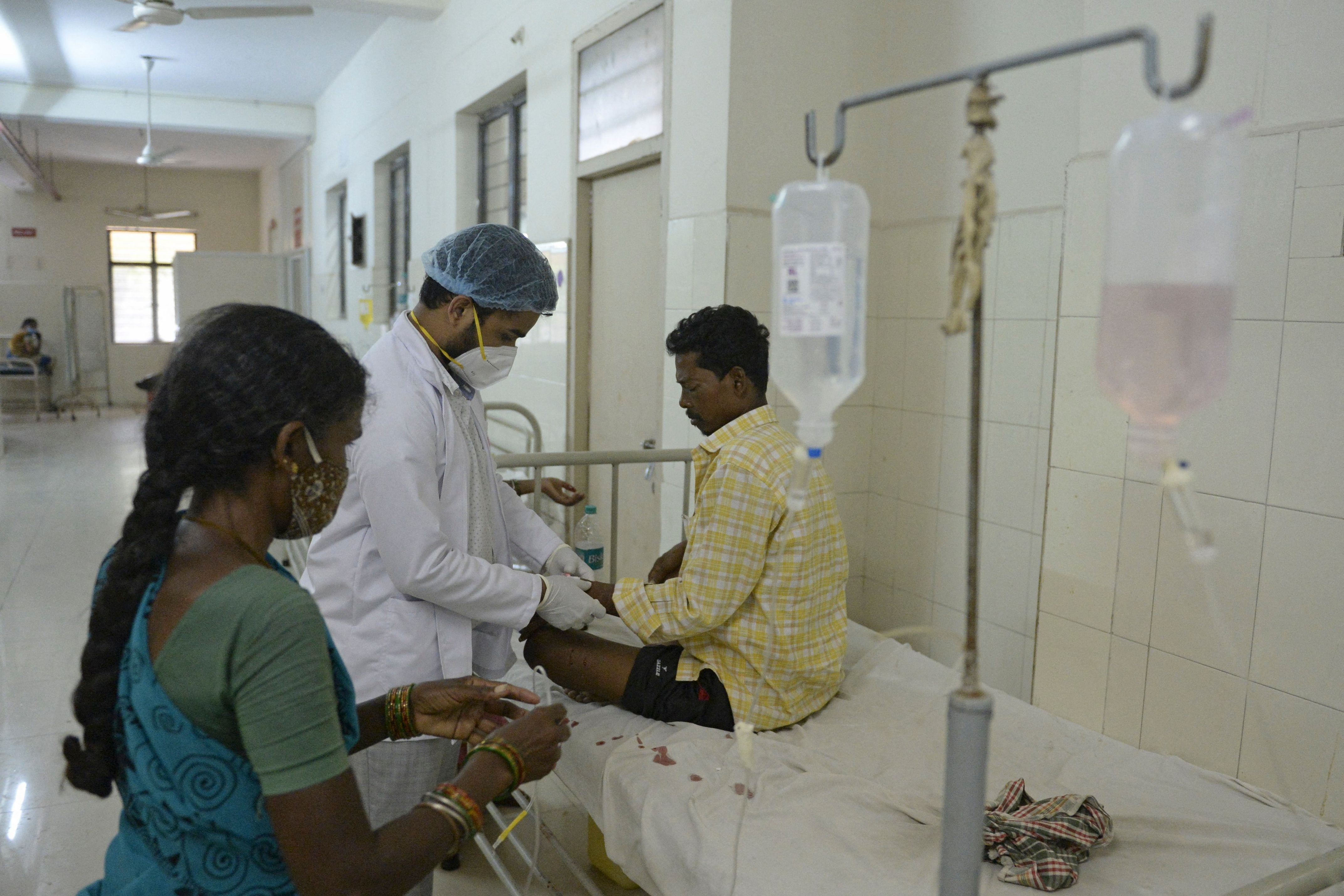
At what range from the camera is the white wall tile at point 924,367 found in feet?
10.9

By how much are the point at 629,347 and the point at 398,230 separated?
4.83 m

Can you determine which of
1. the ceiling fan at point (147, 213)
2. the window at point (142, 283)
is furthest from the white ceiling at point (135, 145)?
the window at point (142, 283)

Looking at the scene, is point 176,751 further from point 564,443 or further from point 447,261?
point 564,443

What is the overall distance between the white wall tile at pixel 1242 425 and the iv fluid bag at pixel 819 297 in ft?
4.95

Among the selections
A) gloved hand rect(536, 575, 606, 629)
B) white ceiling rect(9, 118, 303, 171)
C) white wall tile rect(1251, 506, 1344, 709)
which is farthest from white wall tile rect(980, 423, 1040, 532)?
white ceiling rect(9, 118, 303, 171)

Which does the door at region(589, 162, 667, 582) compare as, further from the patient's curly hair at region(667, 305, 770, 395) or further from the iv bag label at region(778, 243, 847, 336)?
the iv bag label at region(778, 243, 847, 336)

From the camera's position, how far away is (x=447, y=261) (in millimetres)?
2002

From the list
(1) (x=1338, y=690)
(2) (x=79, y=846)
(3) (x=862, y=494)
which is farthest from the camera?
(3) (x=862, y=494)

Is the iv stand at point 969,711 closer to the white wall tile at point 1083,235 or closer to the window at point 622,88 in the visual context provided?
the white wall tile at point 1083,235

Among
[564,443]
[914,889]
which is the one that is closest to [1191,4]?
[914,889]

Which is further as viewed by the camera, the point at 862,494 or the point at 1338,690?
the point at 862,494

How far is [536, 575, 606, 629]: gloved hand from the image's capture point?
2.13 meters

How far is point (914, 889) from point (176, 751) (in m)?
1.26

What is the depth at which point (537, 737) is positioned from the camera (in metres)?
1.37
